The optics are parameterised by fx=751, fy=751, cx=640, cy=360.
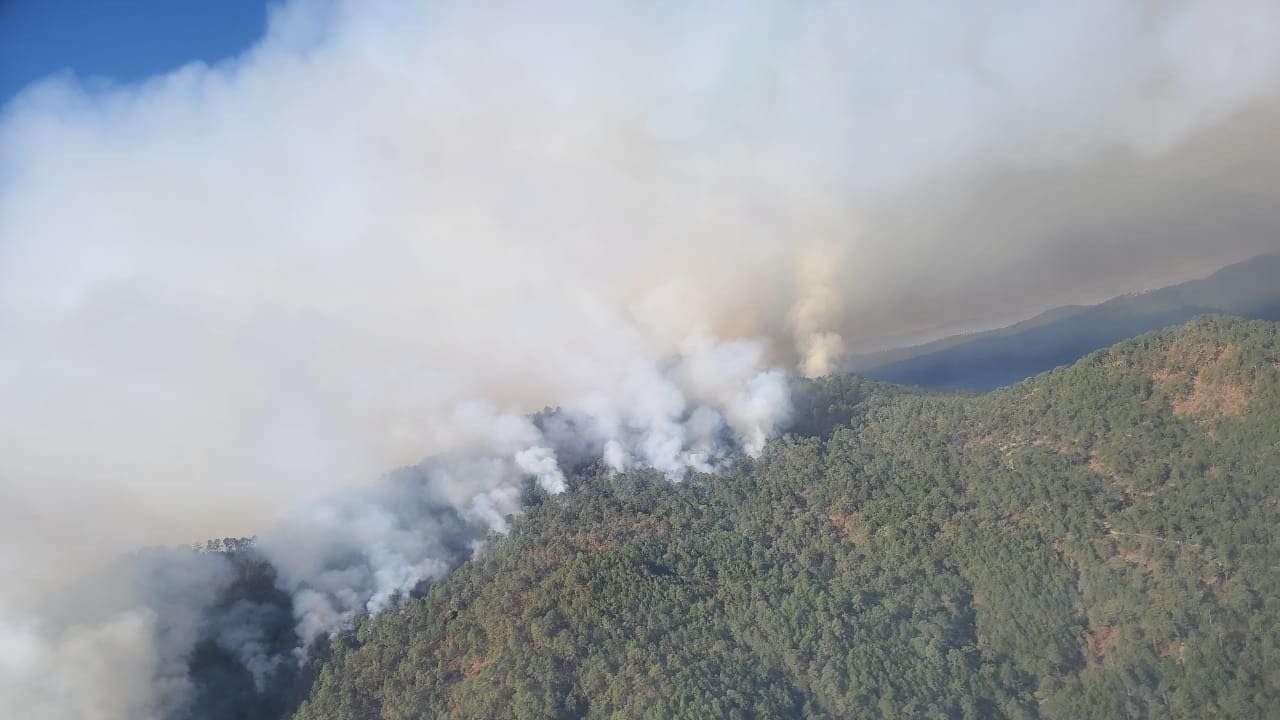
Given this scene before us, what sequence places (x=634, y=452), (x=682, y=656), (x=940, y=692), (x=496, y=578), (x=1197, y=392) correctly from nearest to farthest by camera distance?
(x=940, y=692), (x=682, y=656), (x=1197, y=392), (x=496, y=578), (x=634, y=452)

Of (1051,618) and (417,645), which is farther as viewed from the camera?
(417,645)

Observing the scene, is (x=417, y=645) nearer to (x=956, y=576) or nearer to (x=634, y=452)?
(x=634, y=452)

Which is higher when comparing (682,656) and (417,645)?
(417,645)

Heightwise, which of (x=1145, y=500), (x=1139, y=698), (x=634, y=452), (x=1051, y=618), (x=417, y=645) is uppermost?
(x=634, y=452)

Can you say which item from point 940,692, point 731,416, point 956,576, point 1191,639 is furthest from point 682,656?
point 731,416

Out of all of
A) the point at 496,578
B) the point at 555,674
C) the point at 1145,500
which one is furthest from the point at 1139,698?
the point at 496,578

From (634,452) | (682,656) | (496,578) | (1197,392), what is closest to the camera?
(682,656)
